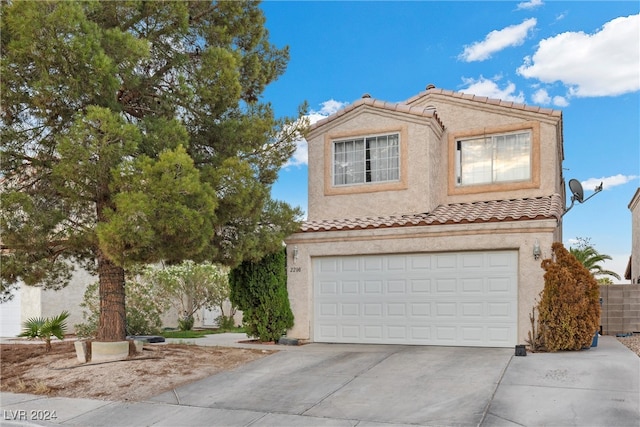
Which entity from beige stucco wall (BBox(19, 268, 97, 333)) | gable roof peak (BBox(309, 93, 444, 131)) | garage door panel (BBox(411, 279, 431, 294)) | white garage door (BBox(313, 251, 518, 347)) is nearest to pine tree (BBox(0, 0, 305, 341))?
white garage door (BBox(313, 251, 518, 347))

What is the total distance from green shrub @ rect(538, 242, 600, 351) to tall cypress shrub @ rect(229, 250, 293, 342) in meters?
6.11

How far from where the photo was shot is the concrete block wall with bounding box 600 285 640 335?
15.7m

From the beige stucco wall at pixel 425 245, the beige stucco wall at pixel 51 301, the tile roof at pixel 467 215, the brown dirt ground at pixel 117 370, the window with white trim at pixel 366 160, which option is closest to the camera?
the brown dirt ground at pixel 117 370

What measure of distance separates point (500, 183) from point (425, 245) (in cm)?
390

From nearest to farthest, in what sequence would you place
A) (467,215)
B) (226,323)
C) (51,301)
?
(467,215) < (51,301) < (226,323)

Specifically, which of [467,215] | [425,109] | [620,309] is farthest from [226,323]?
[620,309]

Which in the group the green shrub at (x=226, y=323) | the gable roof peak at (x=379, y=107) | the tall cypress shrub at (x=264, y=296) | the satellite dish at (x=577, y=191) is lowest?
the green shrub at (x=226, y=323)

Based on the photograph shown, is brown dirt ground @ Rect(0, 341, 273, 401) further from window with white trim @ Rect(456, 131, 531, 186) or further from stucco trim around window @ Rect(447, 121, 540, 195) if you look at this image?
window with white trim @ Rect(456, 131, 531, 186)

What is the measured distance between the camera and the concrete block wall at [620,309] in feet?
51.4

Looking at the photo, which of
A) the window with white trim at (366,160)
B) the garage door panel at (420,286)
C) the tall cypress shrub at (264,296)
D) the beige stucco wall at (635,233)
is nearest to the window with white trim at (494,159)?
the window with white trim at (366,160)

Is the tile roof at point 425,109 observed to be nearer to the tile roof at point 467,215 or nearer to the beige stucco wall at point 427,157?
the beige stucco wall at point 427,157

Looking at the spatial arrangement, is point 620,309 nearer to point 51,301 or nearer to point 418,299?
point 418,299

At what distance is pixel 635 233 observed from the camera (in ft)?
85.2

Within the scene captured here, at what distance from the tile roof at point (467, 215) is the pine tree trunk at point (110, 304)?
474cm
